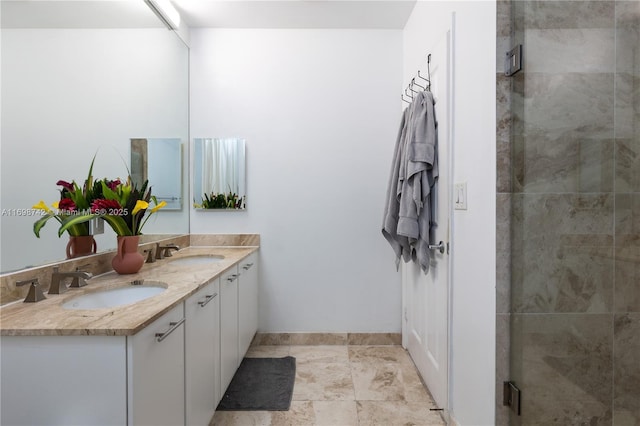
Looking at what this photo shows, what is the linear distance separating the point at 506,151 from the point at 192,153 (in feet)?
7.50

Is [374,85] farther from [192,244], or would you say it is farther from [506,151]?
[192,244]

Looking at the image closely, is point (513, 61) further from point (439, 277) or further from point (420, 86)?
A: point (439, 277)

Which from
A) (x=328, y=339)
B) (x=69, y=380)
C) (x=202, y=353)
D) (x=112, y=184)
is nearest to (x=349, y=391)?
(x=328, y=339)

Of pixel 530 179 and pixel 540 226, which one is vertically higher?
pixel 530 179

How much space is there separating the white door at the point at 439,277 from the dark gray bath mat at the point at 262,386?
873mm

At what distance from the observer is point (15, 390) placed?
0.91 metres

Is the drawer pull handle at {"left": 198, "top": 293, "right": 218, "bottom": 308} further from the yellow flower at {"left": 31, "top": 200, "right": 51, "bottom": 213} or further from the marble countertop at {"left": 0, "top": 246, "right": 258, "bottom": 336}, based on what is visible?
the yellow flower at {"left": 31, "top": 200, "right": 51, "bottom": 213}

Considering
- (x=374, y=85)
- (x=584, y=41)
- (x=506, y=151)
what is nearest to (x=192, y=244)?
(x=374, y=85)

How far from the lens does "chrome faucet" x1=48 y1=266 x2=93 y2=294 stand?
128 cm

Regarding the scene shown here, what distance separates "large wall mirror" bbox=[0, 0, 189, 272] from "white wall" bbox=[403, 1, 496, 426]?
5.79ft

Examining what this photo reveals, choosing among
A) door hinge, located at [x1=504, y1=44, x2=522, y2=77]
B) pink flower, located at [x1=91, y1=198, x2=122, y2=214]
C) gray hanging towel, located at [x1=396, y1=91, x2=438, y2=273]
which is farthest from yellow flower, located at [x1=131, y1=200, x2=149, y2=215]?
door hinge, located at [x1=504, y1=44, x2=522, y2=77]

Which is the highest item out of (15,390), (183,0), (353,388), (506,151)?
(183,0)

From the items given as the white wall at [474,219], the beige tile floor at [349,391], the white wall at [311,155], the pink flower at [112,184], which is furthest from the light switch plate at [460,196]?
the pink flower at [112,184]

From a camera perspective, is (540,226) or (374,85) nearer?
(540,226)
